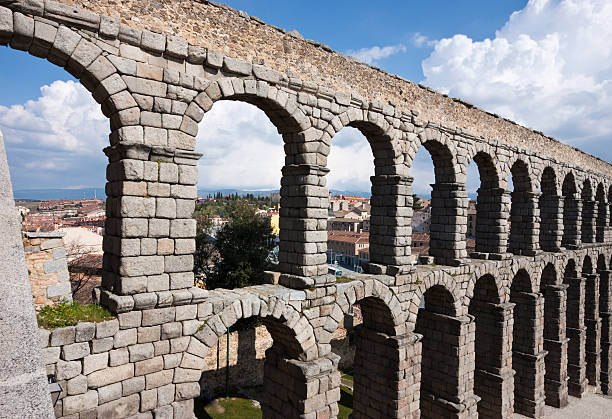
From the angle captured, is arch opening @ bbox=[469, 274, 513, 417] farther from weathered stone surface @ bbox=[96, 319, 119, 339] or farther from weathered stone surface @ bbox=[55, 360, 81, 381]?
weathered stone surface @ bbox=[55, 360, 81, 381]

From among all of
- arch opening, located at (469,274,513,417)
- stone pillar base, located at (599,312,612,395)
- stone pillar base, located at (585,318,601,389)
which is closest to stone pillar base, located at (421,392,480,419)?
arch opening, located at (469,274,513,417)

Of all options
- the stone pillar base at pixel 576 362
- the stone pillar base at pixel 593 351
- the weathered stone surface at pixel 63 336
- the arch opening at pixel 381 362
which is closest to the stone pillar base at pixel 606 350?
the stone pillar base at pixel 593 351

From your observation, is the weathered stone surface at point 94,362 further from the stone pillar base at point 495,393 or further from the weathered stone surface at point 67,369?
the stone pillar base at point 495,393

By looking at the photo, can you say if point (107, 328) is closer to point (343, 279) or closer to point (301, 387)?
point (301, 387)

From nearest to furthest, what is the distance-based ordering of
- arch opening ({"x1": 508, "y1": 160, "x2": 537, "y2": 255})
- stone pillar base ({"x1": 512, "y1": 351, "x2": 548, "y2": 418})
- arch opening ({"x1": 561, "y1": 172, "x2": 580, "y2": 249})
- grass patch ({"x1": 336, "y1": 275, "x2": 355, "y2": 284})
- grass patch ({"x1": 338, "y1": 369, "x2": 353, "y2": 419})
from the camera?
grass patch ({"x1": 336, "y1": 275, "x2": 355, "y2": 284}) → arch opening ({"x1": 508, "y1": 160, "x2": 537, "y2": 255}) → stone pillar base ({"x1": 512, "y1": 351, "x2": 548, "y2": 418}) → grass patch ({"x1": 338, "y1": 369, "x2": 353, "y2": 419}) → arch opening ({"x1": 561, "y1": 172, "x2": 580, "y2": 249})

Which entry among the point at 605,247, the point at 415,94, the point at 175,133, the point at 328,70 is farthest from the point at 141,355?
the point at 605,247

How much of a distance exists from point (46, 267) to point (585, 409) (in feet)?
76.8

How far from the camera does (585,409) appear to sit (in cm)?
1961

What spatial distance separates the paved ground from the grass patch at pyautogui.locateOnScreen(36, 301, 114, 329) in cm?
1796

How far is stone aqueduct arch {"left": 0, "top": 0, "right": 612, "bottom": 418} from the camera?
696 cm

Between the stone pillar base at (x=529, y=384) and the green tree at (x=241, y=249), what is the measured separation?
14.1 meters

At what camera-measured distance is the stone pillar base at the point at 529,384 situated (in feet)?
58.1

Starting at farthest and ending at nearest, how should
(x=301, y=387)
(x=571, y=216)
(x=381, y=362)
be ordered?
(x=571, y=216)
(x=381, y=362)
(x=301, y=387)

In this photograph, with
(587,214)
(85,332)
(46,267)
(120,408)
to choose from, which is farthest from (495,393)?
(46,267)
